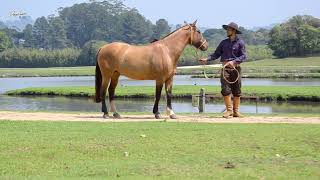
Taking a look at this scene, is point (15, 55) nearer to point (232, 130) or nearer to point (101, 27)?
point (101, 27)

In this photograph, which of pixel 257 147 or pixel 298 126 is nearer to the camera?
pixel 257 147

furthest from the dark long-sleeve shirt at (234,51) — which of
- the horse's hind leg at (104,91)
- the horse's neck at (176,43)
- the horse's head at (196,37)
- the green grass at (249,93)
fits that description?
the green grass at (249,93)

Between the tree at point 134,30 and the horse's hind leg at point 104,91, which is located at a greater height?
the tree at point 134,30

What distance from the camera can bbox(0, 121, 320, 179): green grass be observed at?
9.90 meters

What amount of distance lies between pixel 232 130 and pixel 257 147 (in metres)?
1.54

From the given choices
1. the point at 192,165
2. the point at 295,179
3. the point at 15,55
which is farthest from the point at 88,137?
the point at 15,55

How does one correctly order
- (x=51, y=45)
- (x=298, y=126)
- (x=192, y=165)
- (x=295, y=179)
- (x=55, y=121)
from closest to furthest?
(x=295, y=179) → (x=192, y=165) → (x=298, y=126) → (x=55, y=121) → (x=51, y=45)

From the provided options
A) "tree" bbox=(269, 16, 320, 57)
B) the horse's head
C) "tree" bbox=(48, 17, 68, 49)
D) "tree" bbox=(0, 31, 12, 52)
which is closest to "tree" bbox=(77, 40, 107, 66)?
"tree" bbox=(0, 31, 12, 52)

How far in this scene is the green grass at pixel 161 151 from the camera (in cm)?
990

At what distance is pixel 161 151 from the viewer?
37.3 feet

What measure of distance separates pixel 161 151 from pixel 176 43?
599 cm

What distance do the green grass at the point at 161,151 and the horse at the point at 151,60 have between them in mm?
2594

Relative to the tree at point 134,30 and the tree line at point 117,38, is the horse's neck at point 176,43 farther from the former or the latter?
the tree at point 134,30

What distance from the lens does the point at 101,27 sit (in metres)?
198
